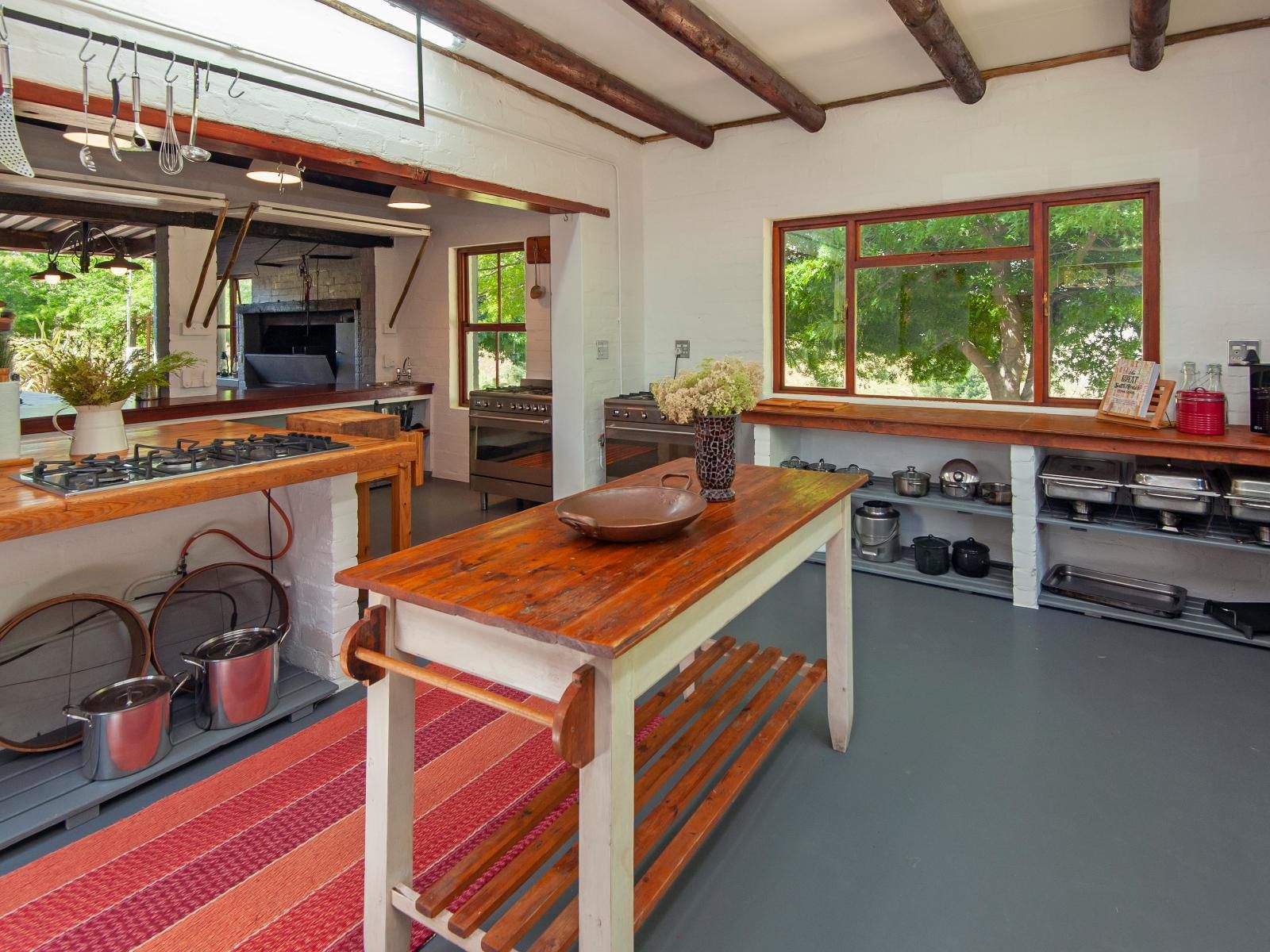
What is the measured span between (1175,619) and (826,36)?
337 centimetres

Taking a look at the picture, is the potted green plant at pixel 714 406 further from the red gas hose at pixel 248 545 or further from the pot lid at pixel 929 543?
the pot lid at pixel 929 543

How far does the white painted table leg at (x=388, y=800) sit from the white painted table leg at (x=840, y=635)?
146 centimetres

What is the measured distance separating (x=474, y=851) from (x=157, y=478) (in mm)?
1529

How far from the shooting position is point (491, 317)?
277 inches

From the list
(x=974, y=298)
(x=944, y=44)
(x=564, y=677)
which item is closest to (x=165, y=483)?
(x=564, y=677)

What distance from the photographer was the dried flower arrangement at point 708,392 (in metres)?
2.19

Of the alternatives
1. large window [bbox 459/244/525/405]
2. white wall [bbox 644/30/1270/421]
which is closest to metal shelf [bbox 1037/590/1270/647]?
white wall [bbox 644/30/1270/421]

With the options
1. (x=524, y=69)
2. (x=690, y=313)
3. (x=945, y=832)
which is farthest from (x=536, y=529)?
(x=690, y=313)

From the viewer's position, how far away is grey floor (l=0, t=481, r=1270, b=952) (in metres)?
1.78

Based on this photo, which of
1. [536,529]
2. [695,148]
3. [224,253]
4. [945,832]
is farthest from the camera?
[224,253]

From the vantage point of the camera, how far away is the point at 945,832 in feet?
6.95

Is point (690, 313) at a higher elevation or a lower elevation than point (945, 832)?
higher

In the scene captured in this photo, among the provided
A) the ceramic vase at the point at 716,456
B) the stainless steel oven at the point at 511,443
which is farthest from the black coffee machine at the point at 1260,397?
the stainless steel oven at the point at 511,443

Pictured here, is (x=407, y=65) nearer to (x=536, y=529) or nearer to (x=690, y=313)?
(x=690, y=313)
